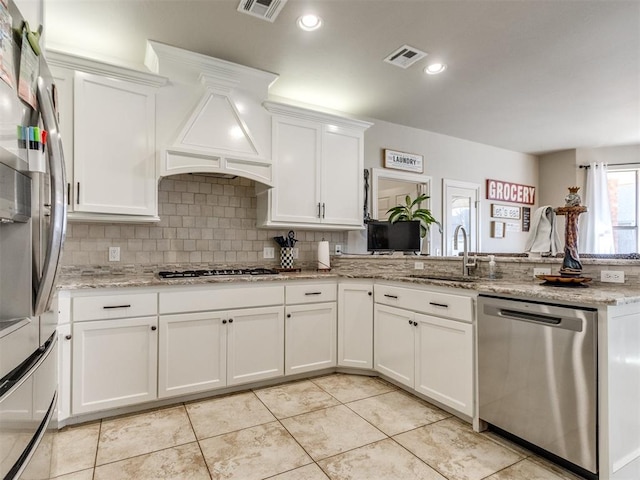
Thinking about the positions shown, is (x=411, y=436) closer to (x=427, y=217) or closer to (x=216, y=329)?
(x=216, y=329)

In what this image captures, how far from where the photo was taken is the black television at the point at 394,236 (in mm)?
3568

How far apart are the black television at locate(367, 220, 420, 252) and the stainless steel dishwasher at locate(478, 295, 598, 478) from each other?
1.52 m

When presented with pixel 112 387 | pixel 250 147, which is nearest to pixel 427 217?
pixel 250 147

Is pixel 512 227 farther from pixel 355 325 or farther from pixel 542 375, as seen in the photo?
pixel 542 375

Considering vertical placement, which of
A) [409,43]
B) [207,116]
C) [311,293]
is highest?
[409,43]

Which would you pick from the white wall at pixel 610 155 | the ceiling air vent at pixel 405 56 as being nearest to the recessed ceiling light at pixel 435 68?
the ceiling air vent at pixel 405 56

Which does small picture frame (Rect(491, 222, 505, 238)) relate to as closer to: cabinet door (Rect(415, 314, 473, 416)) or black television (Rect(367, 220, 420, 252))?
black television (Rect(367, 220, 420, 252))

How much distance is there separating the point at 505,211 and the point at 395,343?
3.96m

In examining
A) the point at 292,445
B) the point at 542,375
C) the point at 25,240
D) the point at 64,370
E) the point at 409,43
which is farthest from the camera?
the point at 409,43

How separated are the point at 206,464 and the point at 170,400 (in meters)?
0.78

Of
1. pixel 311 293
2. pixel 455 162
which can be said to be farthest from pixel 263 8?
pixel 455 162

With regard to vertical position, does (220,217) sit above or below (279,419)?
above

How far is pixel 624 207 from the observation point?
5562 millimetres

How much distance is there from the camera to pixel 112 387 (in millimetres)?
2225
